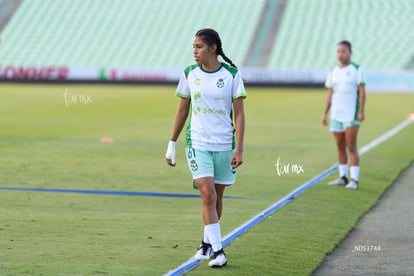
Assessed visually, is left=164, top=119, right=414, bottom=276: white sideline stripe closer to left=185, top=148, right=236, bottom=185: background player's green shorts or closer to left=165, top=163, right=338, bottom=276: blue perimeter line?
left=165, top=163, right=338, bottom=276: blue perimeter line

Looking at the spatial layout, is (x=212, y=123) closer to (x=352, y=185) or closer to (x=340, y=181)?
(x=352, y=185)

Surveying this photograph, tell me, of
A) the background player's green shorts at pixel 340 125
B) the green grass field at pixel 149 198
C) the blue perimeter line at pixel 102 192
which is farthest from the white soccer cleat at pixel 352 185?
the blue perimeter line at pixel 102 192

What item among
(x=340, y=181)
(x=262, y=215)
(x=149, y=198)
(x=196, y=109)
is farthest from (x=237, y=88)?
(x=340, y=181)

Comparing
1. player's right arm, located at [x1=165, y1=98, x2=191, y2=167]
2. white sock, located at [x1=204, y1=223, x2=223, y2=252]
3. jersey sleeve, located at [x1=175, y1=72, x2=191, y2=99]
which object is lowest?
white sock, located at [x1=204, y1=223, x2=223, y2=252]

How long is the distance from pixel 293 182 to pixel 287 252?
646 centimetres

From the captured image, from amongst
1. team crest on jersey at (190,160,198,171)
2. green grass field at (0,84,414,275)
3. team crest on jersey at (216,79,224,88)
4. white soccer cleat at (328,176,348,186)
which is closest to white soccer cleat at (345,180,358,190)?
green grass field at (0,84,414,275)

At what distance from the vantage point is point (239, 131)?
9.37 m

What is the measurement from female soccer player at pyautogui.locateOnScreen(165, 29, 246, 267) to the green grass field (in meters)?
0.58

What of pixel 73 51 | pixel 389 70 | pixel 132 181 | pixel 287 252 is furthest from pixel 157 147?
pixel 73 51

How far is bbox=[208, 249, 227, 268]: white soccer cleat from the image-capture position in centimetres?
921

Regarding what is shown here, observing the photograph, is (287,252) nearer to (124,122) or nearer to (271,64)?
(124,122)

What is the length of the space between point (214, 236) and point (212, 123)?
0.99 m

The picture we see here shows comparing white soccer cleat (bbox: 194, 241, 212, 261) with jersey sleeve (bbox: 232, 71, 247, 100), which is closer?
jersey sleeve (bbox: 232, 71, 247, 100)

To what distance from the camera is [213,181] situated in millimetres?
9461
